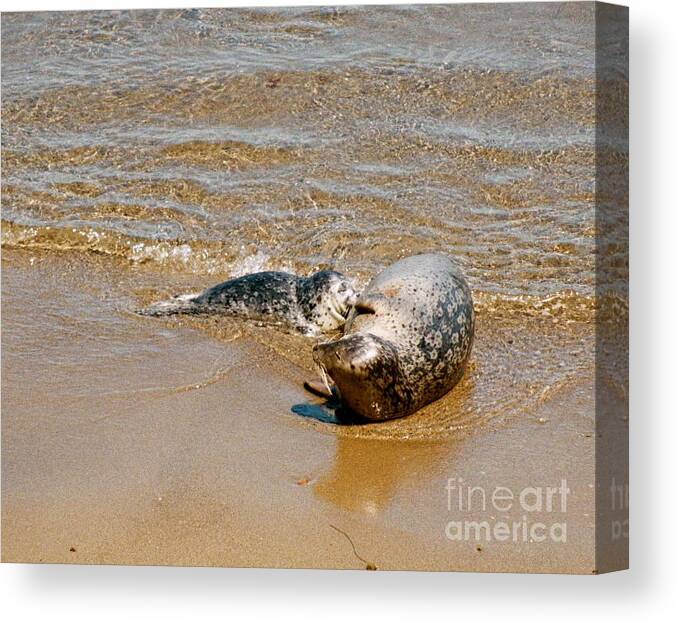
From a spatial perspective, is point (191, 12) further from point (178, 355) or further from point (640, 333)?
point (640, 333)

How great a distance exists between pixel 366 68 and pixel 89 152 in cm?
237

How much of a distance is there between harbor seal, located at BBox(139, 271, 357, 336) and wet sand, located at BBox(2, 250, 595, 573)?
72 centimetres

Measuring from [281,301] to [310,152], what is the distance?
183 centimetres

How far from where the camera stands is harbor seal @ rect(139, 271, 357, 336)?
294 inches

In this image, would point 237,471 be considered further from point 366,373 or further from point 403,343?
point 403,343

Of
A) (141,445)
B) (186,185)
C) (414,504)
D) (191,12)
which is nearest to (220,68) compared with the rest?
(186,185)

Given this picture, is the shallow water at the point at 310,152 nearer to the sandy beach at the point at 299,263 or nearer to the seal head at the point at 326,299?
the sandy beach at the point at 299,263

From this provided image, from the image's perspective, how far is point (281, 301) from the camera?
7.66 metres

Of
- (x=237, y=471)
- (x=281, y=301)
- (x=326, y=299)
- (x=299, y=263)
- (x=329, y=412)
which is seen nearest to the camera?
(x=237, y=471)

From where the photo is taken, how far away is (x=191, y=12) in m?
6.91

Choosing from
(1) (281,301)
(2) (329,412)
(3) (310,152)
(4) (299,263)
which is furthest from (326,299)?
(3) (310,152)

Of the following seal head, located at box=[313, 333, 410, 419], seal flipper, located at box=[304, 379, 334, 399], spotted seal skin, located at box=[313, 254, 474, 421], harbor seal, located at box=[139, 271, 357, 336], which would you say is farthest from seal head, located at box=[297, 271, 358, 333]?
seal head, located at box=[313, 333, 410, 419]

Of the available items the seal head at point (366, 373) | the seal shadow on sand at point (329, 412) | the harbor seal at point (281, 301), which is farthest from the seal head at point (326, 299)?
the seal head at point (366, 373)

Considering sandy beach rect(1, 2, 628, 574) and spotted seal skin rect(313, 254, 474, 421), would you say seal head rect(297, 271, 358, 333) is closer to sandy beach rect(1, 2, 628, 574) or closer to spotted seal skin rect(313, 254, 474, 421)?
sandy beach rect(1, 2, 628, 574)
